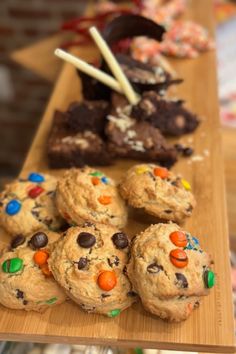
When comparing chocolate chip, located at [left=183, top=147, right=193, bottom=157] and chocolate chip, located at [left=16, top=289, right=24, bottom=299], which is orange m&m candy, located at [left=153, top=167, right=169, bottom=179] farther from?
chocolate chip, located at [left=16, top=289, right=24, bottom=299]

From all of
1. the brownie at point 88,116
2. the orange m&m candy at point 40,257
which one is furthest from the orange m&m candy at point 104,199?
the brownie at point 88,116

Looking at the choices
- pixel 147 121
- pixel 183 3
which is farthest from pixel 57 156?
pixel 183 3

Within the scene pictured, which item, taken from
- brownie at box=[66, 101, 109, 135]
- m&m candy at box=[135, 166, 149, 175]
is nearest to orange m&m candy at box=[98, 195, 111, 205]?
m&m candy at box=[135, 166, 149, 175]

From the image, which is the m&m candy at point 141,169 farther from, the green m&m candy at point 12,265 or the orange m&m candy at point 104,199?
the green m&m candy at point 12,265

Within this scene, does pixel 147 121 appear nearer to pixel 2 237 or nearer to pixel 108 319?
pixel 2 237

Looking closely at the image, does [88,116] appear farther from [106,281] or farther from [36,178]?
[106,281]

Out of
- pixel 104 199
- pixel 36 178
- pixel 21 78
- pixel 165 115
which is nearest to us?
pixel 104 199

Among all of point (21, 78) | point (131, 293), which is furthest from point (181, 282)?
point (21, 78)
